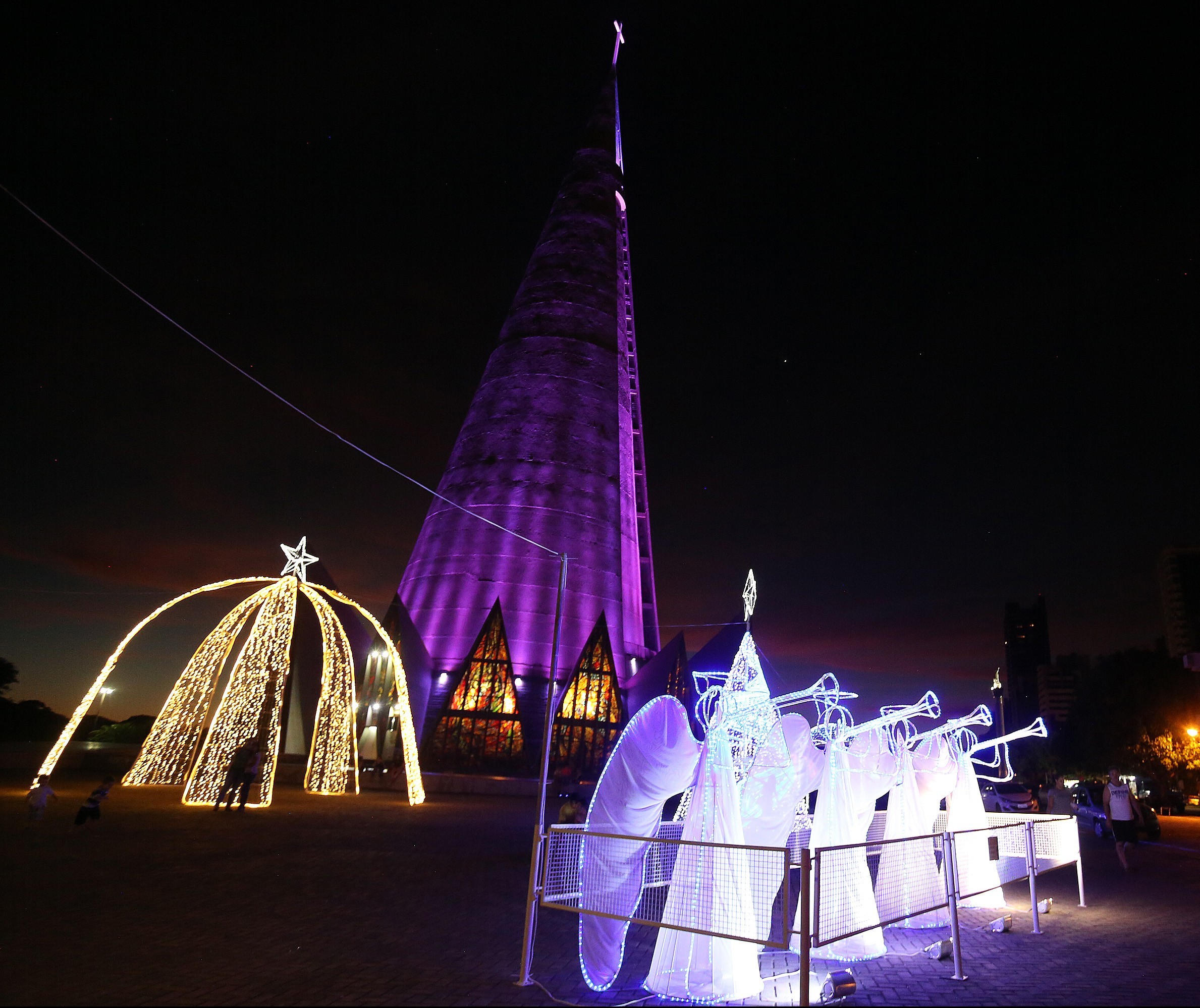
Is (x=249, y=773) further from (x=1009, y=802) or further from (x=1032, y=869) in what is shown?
(x=1009, y=802)

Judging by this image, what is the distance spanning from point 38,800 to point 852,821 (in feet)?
42.8

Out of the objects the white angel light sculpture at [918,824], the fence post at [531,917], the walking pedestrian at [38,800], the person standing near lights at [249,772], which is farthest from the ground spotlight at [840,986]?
the person standing near lights at [249,772]

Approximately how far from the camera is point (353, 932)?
7086mm

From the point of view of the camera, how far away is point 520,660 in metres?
31.6

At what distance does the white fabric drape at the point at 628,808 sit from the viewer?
623cm

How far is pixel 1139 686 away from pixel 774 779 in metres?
44.0

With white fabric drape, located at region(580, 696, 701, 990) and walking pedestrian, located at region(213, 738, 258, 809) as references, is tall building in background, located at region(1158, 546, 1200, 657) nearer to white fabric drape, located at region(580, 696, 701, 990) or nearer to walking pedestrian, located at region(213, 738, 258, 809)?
white fabric drape, located at region(580, 696, 701, 990)

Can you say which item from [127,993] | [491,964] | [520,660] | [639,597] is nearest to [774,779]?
[491,964]

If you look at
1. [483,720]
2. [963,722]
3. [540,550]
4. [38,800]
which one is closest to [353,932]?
[963,722]

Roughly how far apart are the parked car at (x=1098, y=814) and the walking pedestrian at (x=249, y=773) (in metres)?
16.7

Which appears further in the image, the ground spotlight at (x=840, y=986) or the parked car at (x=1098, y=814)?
the parked car at (x=1098, y=814)

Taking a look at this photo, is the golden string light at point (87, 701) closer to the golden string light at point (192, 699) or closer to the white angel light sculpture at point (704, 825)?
the golden string light at point (192, 699)

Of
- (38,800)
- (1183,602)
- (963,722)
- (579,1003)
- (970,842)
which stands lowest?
(579,1003)

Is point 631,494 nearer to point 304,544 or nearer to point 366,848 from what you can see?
point 304,544
